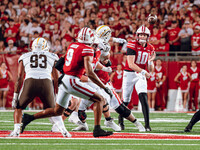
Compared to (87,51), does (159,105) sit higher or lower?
lower

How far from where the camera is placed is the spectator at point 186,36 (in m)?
15.3

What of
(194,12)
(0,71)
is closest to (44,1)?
(0,71)

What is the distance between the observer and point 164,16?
17000mm

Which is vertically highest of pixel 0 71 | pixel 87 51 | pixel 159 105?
pixel 87 51

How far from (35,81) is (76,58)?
2.66 feet

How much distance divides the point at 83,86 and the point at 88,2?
12586 mm

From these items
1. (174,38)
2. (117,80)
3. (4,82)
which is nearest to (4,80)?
(4,82)

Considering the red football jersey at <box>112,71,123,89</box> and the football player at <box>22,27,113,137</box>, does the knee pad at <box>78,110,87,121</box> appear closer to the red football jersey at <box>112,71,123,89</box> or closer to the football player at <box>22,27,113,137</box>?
the football player at <box>22,27,113,137</box>

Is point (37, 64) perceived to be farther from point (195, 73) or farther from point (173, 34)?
point (173, 34)

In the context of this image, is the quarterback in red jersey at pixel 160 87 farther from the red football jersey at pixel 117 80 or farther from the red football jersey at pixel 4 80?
the red football jersey at pixel 4 80

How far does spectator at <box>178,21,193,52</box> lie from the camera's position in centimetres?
1526

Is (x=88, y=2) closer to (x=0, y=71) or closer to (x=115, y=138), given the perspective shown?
(x=0, y=71)

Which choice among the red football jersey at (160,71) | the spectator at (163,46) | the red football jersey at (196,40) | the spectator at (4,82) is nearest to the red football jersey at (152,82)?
the red football jersey at (160,71)

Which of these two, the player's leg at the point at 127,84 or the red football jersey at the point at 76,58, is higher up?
the red football jersey at the point at 76,58
